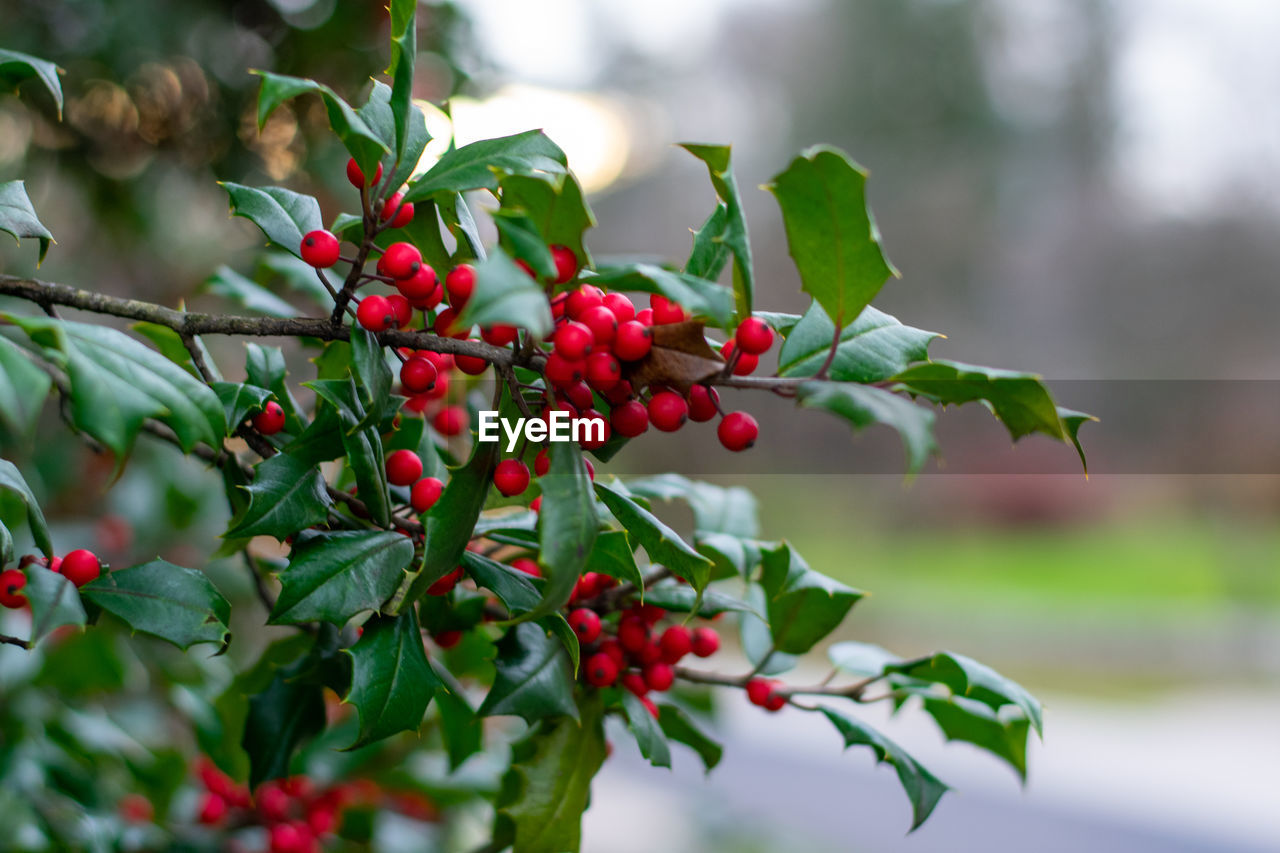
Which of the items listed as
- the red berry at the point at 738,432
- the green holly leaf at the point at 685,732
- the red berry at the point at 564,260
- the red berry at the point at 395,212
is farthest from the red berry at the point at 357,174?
the green holly leaf at the point at 685,732

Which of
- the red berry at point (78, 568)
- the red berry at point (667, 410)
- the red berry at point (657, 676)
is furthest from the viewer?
the red berry at point (657, 676)

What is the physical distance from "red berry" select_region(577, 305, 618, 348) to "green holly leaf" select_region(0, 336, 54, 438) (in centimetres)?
24

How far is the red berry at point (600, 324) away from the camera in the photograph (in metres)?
0.46

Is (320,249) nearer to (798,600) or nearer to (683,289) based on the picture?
(683,289)

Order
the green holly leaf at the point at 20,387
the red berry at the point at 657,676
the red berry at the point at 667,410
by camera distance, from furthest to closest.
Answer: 1. the red berry at the point at 657,676
2. the red berry at the point at 667,410
3. the green holly leaf at the point at 20,387

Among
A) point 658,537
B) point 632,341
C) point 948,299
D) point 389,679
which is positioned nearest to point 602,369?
point 632,341

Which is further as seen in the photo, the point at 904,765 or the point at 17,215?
the point at 904,765

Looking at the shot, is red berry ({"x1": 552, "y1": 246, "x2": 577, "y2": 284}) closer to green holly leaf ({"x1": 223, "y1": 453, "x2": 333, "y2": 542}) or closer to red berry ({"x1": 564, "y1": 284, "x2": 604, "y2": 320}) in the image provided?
red berry ({"x1": 564, "y1": 284, "x2": 604, "y2": 320})

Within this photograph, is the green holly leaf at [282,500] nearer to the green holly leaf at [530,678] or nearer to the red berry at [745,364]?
the green holly leaf at [530,678]

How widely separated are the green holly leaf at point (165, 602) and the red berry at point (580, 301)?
303mm

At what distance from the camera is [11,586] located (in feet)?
1.86

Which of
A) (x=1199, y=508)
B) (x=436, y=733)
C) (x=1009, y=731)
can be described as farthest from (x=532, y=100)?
(x=1199, y=508)

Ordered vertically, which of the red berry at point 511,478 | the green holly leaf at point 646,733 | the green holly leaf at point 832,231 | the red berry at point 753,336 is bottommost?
the green holly leaf at point 646,733

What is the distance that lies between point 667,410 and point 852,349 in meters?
0.11
